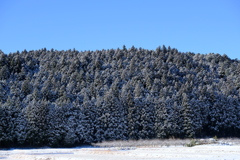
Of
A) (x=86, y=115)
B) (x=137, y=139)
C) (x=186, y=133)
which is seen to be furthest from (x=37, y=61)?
(x=186, y=133)

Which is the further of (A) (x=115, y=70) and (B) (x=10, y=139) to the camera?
(A) (x=115, y=70)

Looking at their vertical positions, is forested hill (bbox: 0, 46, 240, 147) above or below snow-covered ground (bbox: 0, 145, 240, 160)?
above

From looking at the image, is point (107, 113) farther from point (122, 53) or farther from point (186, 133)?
point (122, 53)

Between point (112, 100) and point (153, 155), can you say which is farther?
point (112, 100)

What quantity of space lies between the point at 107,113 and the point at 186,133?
2179cm

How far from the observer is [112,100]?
77.9 metres

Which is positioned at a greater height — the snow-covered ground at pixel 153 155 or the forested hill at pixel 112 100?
the forested hill at pixel 112 100

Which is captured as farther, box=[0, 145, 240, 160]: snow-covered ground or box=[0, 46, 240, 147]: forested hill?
box=[0, 46, 240, 147]: forested hill

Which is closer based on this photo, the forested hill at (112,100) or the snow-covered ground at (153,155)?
the snow-covered ground at (153,155)

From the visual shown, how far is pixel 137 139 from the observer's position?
74062 mm

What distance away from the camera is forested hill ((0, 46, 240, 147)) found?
6619 cm

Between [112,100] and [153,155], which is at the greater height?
[112,100]

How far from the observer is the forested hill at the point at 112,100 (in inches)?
2606

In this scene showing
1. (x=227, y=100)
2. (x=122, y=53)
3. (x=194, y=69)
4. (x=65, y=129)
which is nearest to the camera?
(x=65, y=129)
